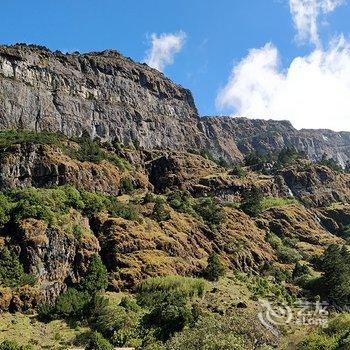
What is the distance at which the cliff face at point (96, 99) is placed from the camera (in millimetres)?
140500

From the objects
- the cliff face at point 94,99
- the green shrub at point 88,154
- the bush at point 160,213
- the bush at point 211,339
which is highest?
the cliff face at point 94,99

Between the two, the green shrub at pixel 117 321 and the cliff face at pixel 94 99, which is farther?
the cliff face at pixel 94 99

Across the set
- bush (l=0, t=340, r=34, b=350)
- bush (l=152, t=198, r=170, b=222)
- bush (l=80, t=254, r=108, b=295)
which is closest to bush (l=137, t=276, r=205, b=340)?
bush (l=80, t=254, r=108, b=295)

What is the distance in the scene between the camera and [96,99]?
162 metres

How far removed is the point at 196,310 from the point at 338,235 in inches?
3177

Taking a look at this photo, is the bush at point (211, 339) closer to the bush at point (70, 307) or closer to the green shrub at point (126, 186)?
the bush at point (70, 307)

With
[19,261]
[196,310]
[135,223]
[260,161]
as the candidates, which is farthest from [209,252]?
[260,161]

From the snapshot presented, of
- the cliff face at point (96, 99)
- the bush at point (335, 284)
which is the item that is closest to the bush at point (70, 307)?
the bush at point (335, 284)

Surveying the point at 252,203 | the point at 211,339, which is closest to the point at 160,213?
the point at 252,203

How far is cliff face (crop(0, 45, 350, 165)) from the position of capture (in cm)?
14050

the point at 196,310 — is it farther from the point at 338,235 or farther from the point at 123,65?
the point at 123,65

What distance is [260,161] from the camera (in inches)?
6294

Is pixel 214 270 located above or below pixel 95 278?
above

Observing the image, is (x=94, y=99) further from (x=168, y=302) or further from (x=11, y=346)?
(x=11, y=346)
